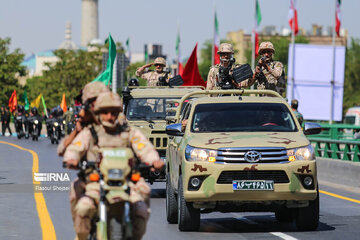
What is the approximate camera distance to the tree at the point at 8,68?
10338cm

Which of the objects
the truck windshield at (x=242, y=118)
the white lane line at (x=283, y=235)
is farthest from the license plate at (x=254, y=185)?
the truck windshield at (x=242, y=118)

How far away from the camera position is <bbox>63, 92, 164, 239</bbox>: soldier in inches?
302

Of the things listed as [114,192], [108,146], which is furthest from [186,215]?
[114,192]

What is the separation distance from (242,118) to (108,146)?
527cm

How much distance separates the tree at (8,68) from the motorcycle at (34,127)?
49.1m

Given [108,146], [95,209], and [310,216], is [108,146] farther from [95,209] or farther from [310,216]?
[310,216]

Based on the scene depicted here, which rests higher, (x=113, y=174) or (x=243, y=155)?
(x=113, y=174)

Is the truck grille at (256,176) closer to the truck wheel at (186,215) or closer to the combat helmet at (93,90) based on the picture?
the truck wheel at (186,215)

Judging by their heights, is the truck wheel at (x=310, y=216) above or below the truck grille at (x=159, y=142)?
below

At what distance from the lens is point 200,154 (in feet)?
40.2

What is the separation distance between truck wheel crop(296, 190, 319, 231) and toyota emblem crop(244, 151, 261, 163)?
97 centimetres

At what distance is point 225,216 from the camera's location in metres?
14.7

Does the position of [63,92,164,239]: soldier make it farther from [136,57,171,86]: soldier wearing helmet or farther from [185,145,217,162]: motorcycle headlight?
[136,57,171,86]: soldier wearing helmet

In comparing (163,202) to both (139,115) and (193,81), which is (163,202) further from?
(193,81)
